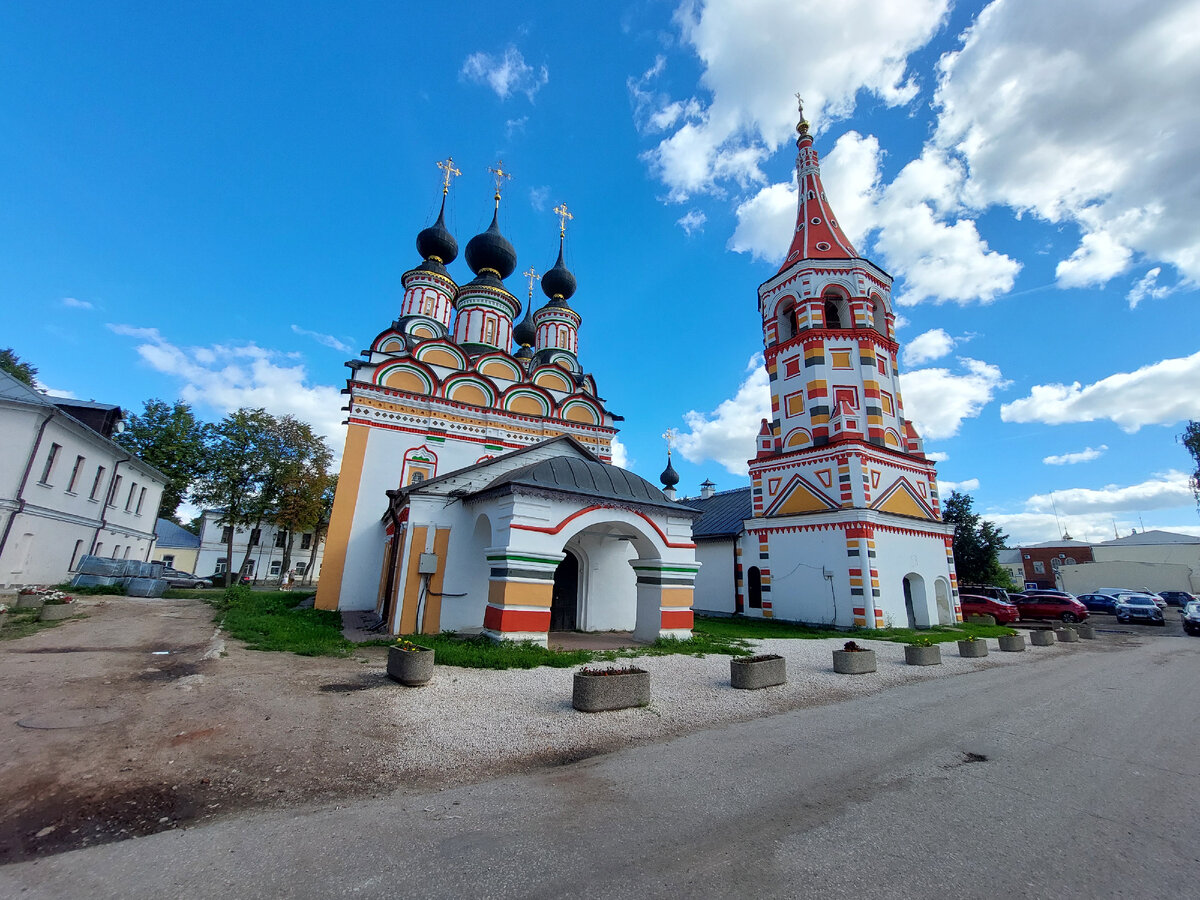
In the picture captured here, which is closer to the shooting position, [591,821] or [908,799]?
[591,821]

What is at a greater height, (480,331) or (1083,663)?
(480,331)

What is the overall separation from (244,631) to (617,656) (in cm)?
781

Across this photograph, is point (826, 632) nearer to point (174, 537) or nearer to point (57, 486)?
point (57, 486)

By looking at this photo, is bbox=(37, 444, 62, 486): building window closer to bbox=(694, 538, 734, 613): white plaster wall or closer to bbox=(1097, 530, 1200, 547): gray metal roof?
bbox=(694, 538, 734, 613): white plaster wall

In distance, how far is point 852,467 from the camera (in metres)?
16.7

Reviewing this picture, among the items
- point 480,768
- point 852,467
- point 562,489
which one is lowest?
point 480,768

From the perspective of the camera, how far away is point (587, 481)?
37.6 feet

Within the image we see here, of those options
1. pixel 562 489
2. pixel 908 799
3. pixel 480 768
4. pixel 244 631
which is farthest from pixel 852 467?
pixel 244 631

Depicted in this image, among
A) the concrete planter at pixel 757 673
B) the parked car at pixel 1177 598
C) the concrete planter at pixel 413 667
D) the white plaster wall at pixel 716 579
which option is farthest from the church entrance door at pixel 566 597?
the parked car at pixel 1177 598

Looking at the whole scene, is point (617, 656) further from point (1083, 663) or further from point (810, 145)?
point (810, 145)

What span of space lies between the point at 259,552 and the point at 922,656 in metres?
45.9

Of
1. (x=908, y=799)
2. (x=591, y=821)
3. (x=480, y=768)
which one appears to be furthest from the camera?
(x=480, y=768)

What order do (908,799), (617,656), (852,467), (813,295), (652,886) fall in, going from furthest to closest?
1. (813,295)
2. (852,467)
3. (617,656)
4. (908,799)
5. (652,886)

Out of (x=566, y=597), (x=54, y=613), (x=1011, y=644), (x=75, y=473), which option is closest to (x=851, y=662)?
(x=1011, y=644)
